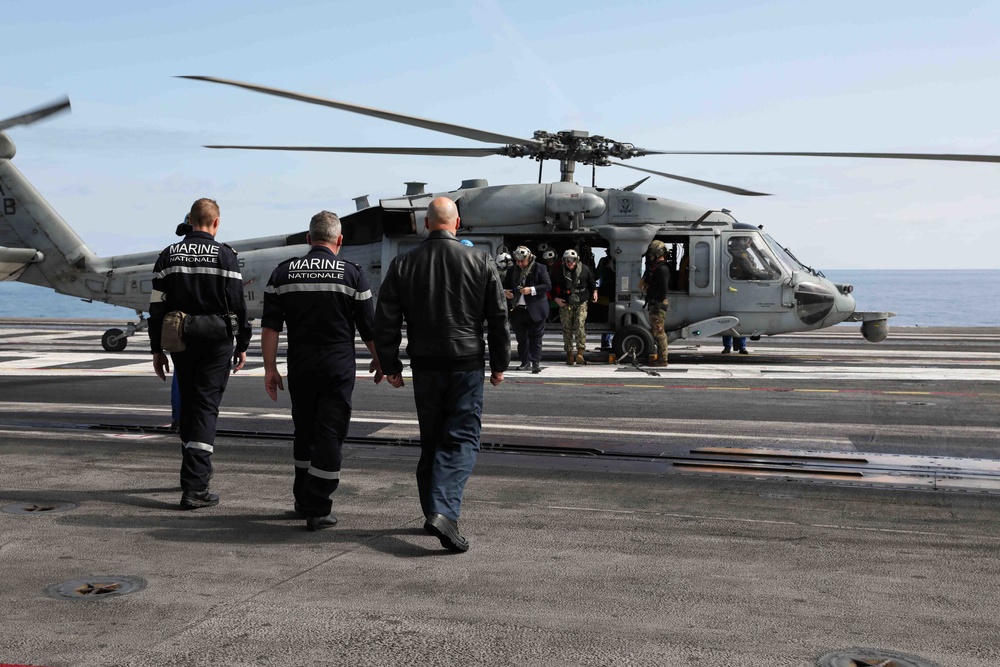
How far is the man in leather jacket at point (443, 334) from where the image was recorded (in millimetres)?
5504

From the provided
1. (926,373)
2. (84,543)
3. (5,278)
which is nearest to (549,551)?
(84,543)

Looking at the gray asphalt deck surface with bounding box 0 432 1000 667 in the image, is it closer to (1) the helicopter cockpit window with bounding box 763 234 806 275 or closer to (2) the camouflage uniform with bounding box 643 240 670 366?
(2) the camouflage uniform with bounding box 643 240 670 366

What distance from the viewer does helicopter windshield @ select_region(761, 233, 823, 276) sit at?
17.0 meters

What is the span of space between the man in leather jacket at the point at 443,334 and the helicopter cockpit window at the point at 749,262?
39.1 ft

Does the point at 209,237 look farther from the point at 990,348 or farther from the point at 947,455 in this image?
the point at 990,348

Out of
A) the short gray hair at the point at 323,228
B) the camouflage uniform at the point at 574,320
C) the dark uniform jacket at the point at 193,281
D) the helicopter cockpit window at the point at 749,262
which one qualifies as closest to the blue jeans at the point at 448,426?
the short gray hair at the point at 323,228

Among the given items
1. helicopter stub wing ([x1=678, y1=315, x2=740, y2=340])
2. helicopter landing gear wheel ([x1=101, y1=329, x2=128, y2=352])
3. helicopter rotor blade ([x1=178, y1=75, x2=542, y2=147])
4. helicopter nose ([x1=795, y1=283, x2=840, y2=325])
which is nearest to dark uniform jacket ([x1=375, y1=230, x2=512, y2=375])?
helicopter rotor blade ([x1=178, y1=75, x2=542, y2=147])

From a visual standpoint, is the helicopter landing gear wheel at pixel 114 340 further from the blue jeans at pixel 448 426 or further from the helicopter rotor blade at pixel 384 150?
the blue jeans at pixel 448 426

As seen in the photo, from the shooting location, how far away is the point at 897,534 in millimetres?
5641

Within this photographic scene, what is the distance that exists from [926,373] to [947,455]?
7430mm

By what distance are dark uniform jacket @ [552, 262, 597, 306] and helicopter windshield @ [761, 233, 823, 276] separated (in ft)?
10.5

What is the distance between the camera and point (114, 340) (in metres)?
18.8

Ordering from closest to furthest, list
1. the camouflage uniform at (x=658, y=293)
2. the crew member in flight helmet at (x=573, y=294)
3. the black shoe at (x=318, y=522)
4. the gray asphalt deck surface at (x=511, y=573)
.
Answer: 1. the gray asphalt deck surface at (x=511, y=573)
2. the black shoe at (x=318, y=522)
3. the crew member in flight helmet at (x=573, y=294)
4. the camouflage uniform at (x=658, y=293)

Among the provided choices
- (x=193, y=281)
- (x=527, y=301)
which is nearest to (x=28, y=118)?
(x=193, y=281)
